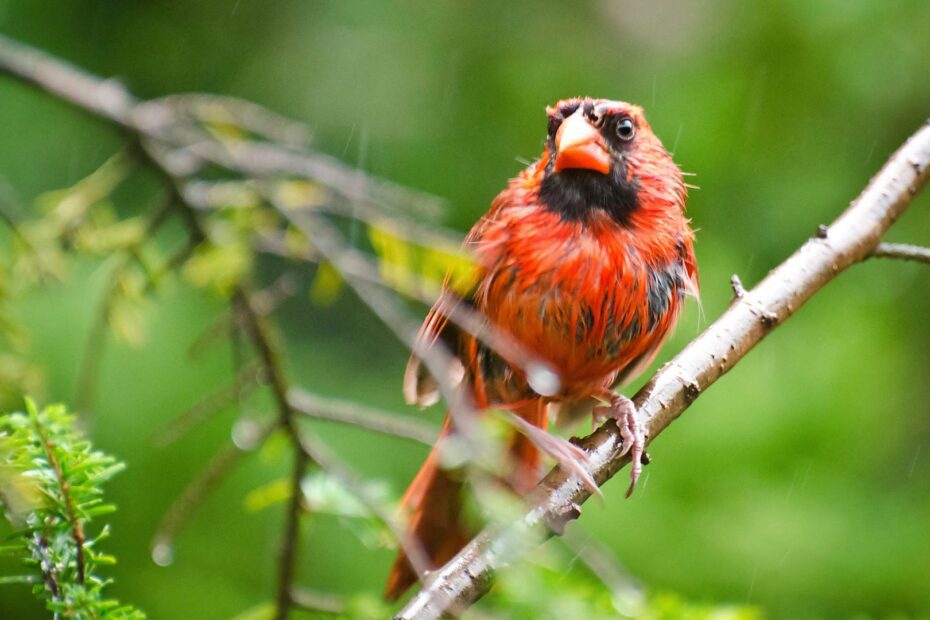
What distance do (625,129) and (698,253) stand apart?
4.53 ft

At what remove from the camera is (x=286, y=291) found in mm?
2281

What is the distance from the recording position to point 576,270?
237cm

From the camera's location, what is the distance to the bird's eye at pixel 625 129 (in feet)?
8.13

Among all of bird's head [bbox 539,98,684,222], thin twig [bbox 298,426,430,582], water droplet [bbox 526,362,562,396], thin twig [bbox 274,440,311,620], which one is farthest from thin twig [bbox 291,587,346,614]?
bird's head [bbox 539,98,684,222]

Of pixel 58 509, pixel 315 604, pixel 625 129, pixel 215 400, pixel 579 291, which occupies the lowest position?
pixel 58 509

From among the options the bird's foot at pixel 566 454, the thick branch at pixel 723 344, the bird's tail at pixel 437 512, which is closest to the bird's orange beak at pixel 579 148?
the thick branch at pixel 723 344

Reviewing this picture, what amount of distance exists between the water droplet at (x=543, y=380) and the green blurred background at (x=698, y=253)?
2.77ft

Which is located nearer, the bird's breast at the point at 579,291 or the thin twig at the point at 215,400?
the thin twig at the point at 215,400

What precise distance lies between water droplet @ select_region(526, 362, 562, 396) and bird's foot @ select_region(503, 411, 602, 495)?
0.15 m

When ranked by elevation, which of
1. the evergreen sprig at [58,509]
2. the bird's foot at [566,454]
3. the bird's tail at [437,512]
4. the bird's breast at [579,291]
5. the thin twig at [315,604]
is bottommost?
the evergreen sprig at [58,509]

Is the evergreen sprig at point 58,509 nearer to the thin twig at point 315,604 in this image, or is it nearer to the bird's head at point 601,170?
the thin twig at point 315,604

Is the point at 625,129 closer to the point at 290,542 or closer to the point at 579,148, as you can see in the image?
the point at 579,148

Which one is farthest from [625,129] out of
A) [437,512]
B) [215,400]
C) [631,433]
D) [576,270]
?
[215,400]

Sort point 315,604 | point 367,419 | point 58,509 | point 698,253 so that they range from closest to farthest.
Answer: point 58,509, point 367,419, point 315,604, point 698,253
